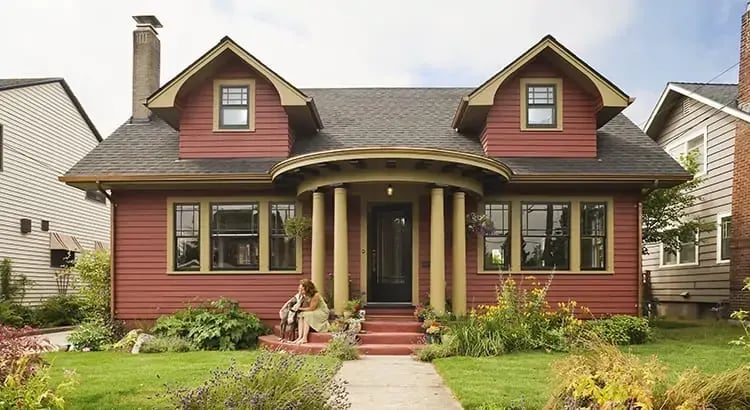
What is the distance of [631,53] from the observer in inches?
689

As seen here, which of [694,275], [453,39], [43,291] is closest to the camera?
[453,39]

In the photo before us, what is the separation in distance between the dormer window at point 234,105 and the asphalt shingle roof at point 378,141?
2.57 feet

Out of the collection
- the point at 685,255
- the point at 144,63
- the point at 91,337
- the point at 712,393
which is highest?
Answer: the point at 144,63

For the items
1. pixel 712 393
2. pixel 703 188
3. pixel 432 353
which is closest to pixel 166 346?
pixel 432 353

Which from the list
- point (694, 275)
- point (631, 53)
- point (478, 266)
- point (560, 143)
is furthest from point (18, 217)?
point (694, 275)

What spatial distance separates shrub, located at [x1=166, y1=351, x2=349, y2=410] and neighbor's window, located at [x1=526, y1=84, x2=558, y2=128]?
9763mm

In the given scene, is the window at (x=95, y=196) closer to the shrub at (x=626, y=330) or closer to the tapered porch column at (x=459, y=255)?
the tapered porch column at (x=459, y=255)

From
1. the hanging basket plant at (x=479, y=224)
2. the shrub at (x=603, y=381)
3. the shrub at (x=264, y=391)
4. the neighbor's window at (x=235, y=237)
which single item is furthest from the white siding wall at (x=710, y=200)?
the shrub at (x=264, y=391)

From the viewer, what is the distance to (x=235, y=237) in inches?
526

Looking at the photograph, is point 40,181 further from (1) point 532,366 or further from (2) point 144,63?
(1) point 532,366

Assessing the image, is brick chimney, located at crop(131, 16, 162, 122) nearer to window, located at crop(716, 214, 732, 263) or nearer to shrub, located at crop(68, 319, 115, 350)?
shrub, located at crop(68, 319, 115, 350)

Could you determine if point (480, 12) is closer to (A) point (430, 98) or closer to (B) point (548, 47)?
(B) point (548, 47)

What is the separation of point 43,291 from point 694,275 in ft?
62.9

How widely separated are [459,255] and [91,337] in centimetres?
711
